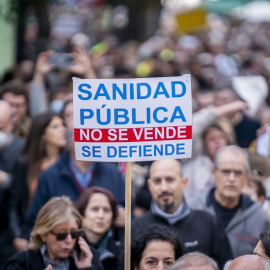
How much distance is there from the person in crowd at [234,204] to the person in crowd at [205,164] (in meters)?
0.48

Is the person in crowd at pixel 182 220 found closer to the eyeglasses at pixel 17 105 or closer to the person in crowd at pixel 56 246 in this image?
the person in crowd at pixel 56 246

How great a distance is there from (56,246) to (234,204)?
1718 millimetres

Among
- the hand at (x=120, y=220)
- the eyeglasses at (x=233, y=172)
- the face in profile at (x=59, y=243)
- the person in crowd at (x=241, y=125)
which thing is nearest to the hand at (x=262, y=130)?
the person in crowd at (x=241, y=125)

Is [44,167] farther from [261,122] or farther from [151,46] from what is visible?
[151,46]

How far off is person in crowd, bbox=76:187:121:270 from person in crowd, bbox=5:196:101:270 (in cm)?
49

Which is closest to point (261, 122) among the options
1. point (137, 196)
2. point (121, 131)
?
point (137, 196)

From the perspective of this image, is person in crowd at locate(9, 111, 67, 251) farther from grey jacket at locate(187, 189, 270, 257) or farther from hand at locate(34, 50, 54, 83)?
hand at locate(34, 50, 54, 83)

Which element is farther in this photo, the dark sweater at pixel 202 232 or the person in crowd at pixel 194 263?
the dark sweater at pixel 202 232

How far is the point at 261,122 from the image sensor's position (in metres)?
10.1

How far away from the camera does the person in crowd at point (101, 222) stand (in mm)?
5832

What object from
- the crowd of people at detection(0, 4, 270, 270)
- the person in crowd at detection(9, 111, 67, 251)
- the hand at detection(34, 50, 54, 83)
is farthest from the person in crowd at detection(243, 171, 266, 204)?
the hand at detection(34, 50, 54, 83)

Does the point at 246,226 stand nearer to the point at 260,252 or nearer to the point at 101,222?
the point at 101,222

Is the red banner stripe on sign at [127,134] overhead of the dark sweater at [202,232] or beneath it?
overhead

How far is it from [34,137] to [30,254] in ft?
7.58
